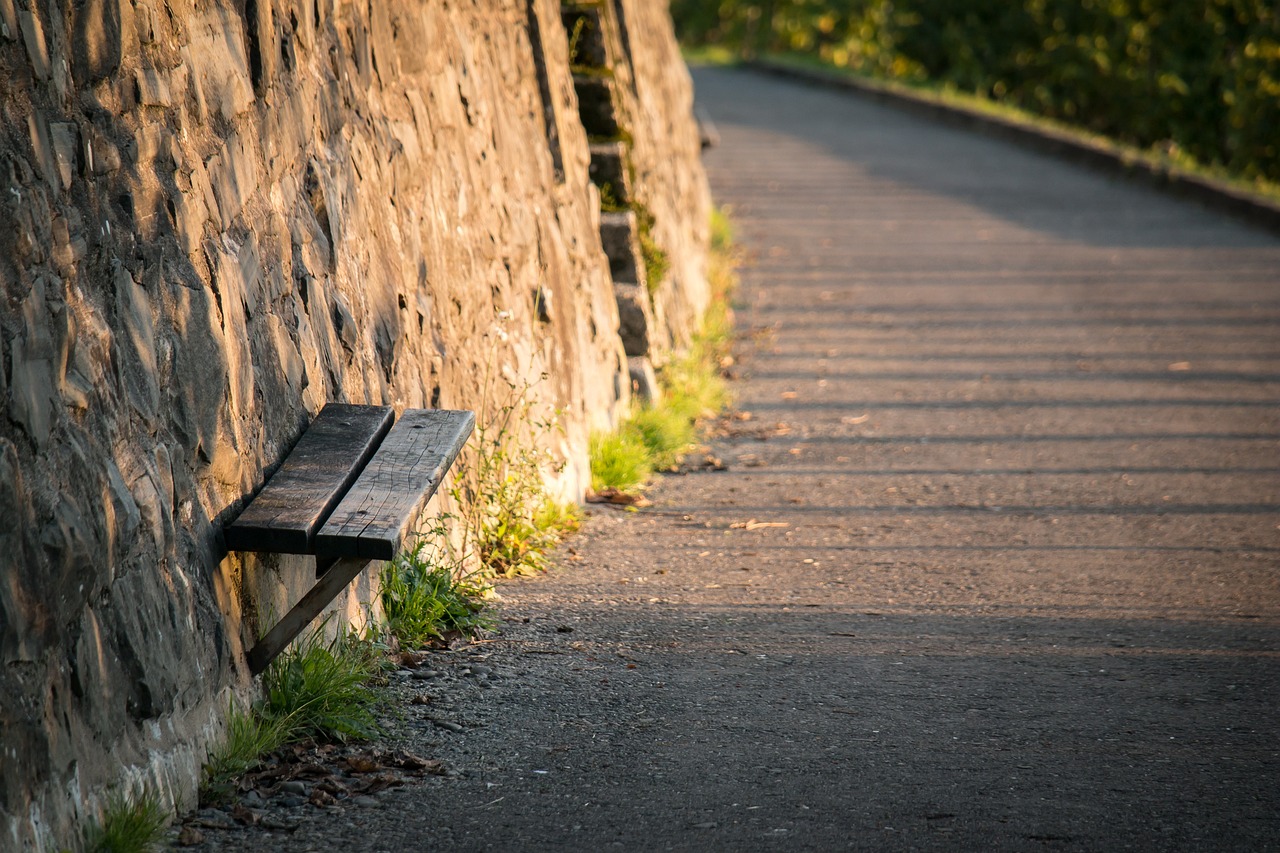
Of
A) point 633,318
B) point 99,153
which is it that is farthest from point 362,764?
point 633,318

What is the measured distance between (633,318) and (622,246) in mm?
→ 420

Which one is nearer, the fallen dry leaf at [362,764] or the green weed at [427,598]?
the fallen dry leaf at [362,764]

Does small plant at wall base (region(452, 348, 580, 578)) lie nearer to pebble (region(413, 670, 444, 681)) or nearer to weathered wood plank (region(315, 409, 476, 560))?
pebble (region(413, 670, 444, 681))

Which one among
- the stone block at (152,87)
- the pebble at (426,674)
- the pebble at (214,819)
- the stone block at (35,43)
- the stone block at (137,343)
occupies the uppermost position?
the stone block at (35,43)

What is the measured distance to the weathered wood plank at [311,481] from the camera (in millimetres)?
3264

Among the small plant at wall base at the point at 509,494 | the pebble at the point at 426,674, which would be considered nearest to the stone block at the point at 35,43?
the pebble at the point at 426,674

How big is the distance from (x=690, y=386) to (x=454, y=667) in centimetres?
375

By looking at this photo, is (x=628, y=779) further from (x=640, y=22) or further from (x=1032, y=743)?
A: (x=640, y=22)

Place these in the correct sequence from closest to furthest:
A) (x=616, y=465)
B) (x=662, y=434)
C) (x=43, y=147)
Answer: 1. (x=43, y=147)
2. (x=616, y=465)
3. (x=662, y=434)

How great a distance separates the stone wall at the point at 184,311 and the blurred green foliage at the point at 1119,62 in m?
14.1

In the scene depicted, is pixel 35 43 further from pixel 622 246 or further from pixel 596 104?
pixel 596 104

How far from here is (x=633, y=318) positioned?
7441mm

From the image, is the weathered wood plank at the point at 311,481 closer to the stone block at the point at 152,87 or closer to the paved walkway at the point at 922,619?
the paved walkway at the point at 922,619

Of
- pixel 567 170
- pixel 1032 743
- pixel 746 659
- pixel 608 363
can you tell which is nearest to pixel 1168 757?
pixel 1032 743
